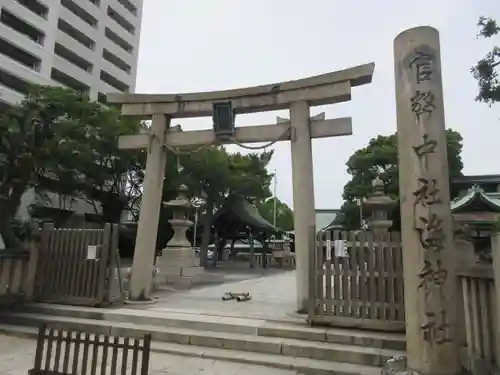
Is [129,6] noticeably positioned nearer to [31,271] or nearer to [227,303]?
[31,271]

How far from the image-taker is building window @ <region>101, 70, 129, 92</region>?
40259 mm

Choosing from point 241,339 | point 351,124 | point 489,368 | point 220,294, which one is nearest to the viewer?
point 489,368

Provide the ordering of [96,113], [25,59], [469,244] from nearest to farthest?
[469,244]
[96,113]
[25,59]

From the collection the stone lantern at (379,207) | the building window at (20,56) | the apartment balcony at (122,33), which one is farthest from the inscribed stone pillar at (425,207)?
the apartment balcony at (122,33)

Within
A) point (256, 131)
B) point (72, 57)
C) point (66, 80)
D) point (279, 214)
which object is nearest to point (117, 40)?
point (72, 57)

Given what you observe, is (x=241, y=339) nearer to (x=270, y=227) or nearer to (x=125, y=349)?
(x=125, y=349)

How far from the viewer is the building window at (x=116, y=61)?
40.9 meters

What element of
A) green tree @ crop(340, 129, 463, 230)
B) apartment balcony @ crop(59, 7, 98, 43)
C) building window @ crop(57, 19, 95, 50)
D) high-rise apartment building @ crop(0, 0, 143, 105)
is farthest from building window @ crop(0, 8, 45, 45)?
green tree @ crop(340, 129, 463, 230)

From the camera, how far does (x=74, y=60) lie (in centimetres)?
3753

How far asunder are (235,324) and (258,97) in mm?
4826

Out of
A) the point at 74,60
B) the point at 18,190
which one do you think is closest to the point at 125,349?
the point at 18,190

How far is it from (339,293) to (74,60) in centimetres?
3896

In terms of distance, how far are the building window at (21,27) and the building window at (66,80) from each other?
272cm

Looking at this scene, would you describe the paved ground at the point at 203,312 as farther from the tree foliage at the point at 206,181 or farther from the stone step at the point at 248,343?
the tree foliage at the point at 206,181
